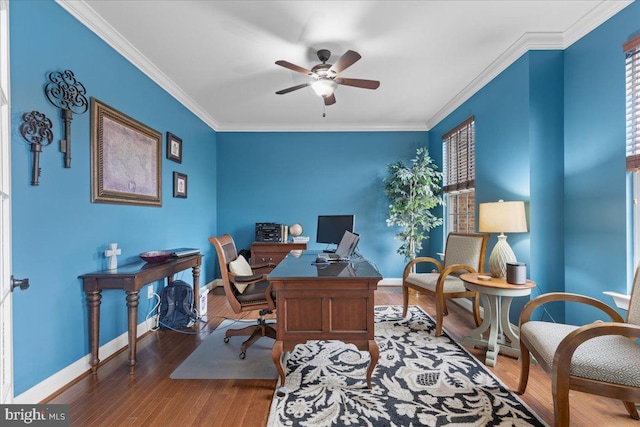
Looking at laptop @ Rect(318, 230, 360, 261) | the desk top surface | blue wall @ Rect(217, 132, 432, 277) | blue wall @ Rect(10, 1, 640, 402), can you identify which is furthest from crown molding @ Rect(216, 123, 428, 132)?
the desk top surface

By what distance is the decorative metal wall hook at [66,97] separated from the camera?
198cm

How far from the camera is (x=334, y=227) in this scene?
3.68m

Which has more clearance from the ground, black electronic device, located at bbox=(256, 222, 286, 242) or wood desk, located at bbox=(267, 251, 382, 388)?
black electronic device, located at bbox=(256, 222, 286, 242)

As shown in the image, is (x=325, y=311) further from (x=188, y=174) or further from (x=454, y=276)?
(x=188, y=174)

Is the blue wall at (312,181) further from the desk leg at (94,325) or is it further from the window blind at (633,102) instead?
the window blind at (633,102)

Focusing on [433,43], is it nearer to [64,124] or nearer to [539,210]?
[539,210]

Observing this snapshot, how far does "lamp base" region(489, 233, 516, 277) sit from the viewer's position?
96.2 inches

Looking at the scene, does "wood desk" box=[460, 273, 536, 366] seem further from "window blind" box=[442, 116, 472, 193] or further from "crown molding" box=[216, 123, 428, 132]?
"crown molding" box=[216, 123, 428, 132]

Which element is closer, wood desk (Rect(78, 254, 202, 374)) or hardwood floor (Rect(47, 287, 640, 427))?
hardwood floor (Rect(47, 287, 640, 427))

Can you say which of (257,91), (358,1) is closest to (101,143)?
(257,91)

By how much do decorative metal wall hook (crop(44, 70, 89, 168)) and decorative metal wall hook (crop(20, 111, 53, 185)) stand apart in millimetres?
164

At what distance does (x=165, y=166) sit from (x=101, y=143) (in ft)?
3.49

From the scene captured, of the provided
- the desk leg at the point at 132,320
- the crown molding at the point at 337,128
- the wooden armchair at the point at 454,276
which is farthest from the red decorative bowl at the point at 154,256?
the crown molding at the point at 337,128

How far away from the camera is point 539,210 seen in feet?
8.64
